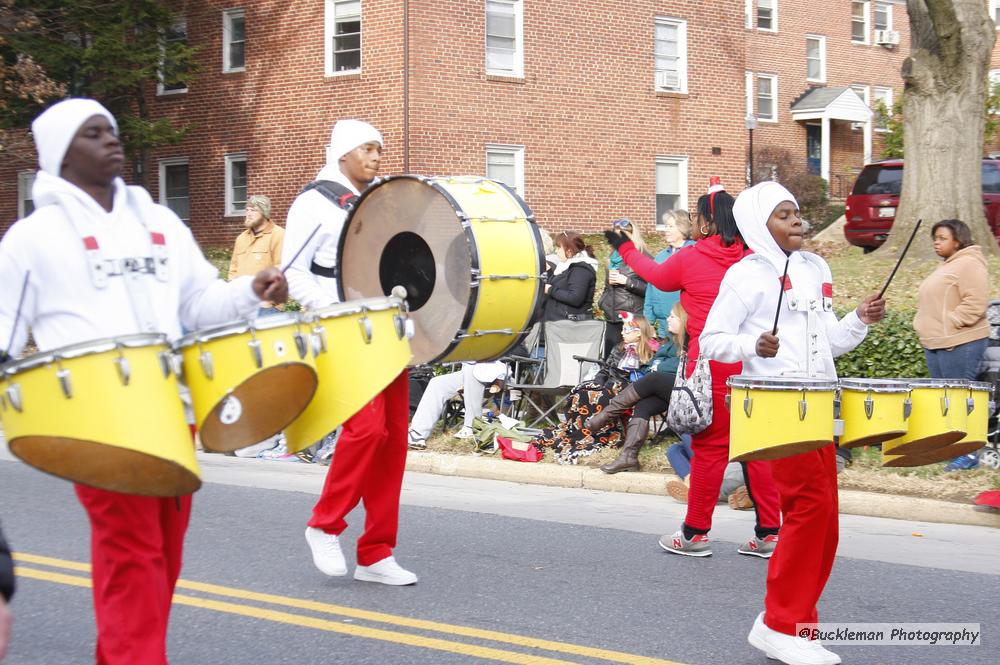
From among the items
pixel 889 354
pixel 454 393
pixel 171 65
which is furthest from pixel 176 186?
pixel 889 354

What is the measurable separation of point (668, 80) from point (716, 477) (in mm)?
21873

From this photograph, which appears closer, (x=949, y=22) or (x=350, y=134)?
(x=350, y=134)

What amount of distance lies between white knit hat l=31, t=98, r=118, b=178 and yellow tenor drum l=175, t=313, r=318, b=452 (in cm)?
78

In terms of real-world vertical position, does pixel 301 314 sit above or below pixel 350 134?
below

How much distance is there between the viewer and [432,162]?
82.4ft

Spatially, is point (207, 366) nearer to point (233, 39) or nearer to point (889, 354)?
point (889, 354)

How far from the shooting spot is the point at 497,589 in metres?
6.86

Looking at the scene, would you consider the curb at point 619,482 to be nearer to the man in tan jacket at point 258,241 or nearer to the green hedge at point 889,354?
the green hedge at point 889,354

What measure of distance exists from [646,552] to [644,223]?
20834 millimetres

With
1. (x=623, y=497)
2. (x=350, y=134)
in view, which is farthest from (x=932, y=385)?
(x=623, y=497)

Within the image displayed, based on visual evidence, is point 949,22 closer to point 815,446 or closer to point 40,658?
point 815,446

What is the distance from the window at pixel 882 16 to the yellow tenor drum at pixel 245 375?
4229 centimetres

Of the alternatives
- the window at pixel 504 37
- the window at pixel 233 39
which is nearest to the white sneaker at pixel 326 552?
the window at pixel 504 37

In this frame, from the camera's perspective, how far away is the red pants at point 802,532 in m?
5.23
